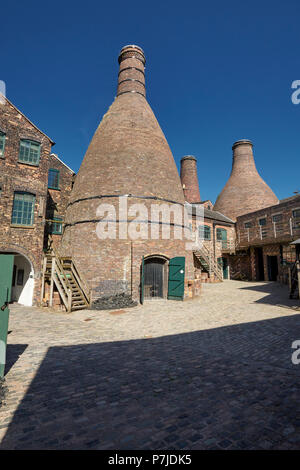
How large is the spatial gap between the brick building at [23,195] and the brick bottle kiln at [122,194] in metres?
1.85

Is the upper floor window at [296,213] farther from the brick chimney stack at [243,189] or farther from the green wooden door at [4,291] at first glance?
the green wooden door at [4,291]

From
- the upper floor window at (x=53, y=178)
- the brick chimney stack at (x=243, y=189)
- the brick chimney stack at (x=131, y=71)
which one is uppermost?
the brick chimney stack at (x=131, y=71)

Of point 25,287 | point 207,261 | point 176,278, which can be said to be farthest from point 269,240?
point 25,287

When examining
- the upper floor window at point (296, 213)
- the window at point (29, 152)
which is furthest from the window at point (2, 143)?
the upper floor window at point (296, 213)

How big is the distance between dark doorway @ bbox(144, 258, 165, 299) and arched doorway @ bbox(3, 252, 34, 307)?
6084 mm

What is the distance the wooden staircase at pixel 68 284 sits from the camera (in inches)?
416

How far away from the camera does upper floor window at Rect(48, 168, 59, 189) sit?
16625mm

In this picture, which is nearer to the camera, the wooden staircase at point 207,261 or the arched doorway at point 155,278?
the arched doorway at point 155,278

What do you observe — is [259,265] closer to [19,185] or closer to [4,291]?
[19,185]

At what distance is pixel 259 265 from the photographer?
79.5 ft

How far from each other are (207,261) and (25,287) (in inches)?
553

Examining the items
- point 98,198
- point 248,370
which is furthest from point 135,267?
point 248,370

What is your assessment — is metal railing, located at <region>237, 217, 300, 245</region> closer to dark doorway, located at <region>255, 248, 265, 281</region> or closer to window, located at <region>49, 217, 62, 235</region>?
dark doorway, located at <region>255, 248, 265, 281</region>
